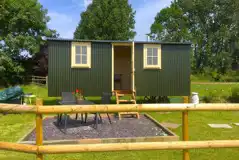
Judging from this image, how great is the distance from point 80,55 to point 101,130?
4.64 meters

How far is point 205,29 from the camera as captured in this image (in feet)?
142

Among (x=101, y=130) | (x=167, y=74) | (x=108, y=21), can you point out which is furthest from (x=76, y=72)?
(x=108, y=21)

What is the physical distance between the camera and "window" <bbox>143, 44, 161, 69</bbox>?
10.8m

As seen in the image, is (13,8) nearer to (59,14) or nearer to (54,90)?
(59,14)

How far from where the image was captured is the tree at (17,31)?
24.2 meters

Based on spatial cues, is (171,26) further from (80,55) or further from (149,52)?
(80,55)

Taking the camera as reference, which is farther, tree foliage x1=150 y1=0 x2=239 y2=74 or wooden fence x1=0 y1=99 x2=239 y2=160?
tree foliage x1=150 y1=0 x2=239 y2=74

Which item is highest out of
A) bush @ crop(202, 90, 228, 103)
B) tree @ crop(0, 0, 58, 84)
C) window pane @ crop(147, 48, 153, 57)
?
tree @ crop(0, 0, 58, 84)

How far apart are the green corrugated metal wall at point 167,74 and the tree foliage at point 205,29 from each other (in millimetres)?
26158

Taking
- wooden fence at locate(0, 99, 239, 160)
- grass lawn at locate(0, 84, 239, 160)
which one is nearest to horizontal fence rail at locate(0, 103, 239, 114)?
wooden fence at locate(0, 99, 239, 160)

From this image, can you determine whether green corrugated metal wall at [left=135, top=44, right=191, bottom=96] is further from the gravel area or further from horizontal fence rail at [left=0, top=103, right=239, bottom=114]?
horizontal fence rail at [left=0, top=103, right=239, bottom=114]

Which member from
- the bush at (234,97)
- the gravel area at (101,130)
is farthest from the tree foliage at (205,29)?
the gravel area at (101,130)

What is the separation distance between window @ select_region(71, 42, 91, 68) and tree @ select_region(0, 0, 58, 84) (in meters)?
Answer: 15.7

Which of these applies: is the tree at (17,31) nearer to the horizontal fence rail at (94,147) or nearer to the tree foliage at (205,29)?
the horizontal fence rail at (94,147)
